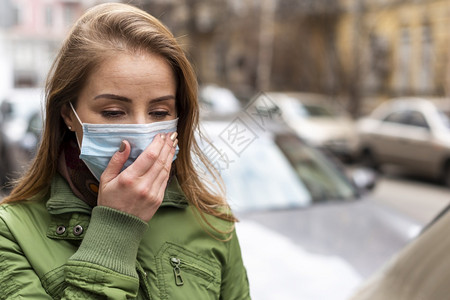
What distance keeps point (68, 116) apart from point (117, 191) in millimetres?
333

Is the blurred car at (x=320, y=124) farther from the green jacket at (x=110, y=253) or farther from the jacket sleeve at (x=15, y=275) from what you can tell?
the jacket sleeve at (x=15, y=275)

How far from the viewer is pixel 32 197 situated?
1568mm

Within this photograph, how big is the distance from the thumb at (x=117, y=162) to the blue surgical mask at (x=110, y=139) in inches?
1.6

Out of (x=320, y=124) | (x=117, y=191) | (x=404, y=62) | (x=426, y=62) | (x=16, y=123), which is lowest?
(x=404, y=62)

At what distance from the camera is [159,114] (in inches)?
62.4

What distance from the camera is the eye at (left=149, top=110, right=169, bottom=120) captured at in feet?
5.14

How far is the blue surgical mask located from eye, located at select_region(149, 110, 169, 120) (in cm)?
3

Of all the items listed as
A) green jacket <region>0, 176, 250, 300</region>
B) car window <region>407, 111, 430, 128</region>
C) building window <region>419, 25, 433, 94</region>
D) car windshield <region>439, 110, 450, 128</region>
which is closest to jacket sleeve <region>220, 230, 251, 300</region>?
green jacket <region>0, 176, 250, 300</region>

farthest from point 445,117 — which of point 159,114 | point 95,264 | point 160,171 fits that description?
point 95,264

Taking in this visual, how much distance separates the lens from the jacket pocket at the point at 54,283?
1.40m

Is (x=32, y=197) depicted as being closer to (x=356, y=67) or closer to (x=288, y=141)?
(x=288, y=141)

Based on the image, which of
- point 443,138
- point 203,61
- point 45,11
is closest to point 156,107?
point 443,138

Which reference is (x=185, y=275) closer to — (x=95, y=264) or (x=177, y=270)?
(x=177, y=270)

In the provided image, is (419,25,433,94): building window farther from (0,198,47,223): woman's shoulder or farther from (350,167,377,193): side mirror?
(0,198,47,223): woman's shoulder
